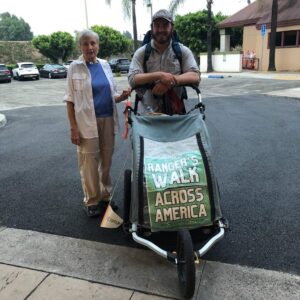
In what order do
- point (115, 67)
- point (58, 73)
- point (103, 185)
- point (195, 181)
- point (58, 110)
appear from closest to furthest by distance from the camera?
point (195, 181), point (103, 185), point (58, 110), point (58, 73), point (115, 67)

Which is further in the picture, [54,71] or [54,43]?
[54,43]

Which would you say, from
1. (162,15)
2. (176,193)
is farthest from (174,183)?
(162,15)

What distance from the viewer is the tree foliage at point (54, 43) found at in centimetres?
4162

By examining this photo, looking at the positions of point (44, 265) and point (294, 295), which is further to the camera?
point (44, 265)

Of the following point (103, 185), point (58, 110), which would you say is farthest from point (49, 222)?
point (58, 110)

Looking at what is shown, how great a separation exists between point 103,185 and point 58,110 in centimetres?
849

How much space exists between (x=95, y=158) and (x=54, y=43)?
40971mm

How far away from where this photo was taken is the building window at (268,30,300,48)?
24.8 metres

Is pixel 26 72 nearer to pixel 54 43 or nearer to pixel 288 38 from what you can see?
pixel 54 43

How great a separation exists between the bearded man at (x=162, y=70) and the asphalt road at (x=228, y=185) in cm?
133

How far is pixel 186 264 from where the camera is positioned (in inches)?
98.3

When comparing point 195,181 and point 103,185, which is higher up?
point 195,181

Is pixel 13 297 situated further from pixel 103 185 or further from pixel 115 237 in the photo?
pixel 103 185

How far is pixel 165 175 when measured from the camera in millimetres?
2811
